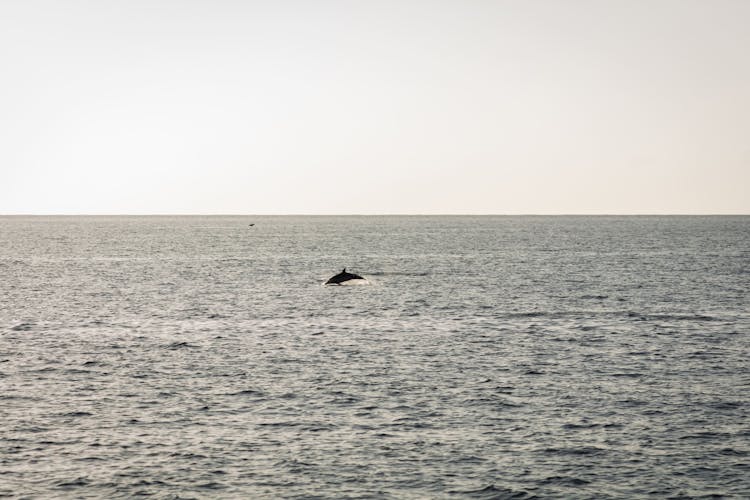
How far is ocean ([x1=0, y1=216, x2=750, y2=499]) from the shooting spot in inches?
1208

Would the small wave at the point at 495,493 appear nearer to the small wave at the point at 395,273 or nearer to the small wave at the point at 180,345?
the small wave at the point at 180,345

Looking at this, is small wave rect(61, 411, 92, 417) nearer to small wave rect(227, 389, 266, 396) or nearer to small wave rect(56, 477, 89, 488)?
small wave rect(227, 389, 266, 396)

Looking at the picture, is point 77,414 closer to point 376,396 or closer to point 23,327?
point 376,396

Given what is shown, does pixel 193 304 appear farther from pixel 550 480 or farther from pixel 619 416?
pixel 550 480

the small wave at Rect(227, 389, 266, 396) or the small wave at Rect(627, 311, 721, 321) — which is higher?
the small wave at Rect(627, 311, 721, 321)

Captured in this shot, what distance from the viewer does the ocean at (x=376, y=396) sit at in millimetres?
30672

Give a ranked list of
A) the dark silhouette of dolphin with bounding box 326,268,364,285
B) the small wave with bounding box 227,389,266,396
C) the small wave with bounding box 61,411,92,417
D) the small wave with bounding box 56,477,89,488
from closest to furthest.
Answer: the small wave with bounding box 56,477,89,488 < the small wave with bounding box 61,411,92,417 < the small wave with bounding box 227,389,266,396 < the dark silhouette of dolphin with bounding box 326,268,364,285

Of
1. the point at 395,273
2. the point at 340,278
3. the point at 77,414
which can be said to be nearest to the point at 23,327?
the point at 77,414

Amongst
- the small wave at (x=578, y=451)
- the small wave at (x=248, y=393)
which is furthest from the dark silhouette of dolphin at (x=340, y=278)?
the small wave at (x=578, y=451)

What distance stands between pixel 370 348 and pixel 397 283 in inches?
2087

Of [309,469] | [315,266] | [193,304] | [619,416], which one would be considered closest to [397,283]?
[193,304]

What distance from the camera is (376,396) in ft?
141

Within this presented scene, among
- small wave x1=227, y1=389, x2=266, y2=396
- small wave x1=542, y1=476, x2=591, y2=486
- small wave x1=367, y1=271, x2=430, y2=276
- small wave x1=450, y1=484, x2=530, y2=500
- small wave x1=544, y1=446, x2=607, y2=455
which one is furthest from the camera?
small wave x1=367, y1=271, x2=430, y2=276

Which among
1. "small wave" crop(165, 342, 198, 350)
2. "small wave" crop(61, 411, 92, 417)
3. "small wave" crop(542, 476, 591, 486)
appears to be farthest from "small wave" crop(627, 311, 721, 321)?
"small wave" crop(61, 411, 92, 417)
